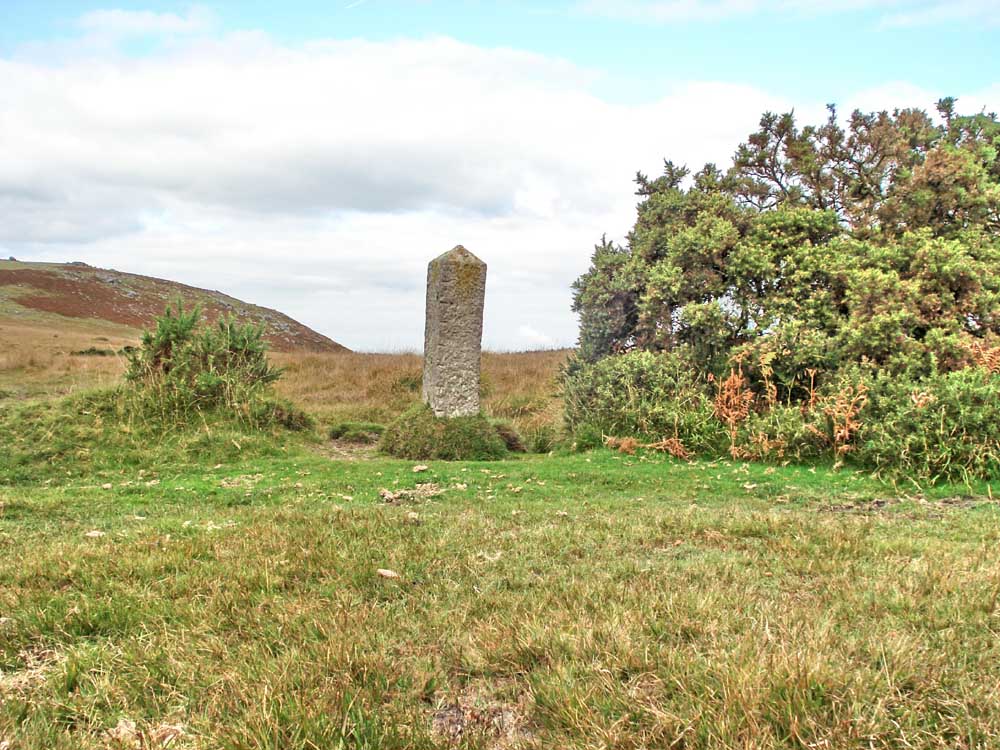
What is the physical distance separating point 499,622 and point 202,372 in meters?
10.8

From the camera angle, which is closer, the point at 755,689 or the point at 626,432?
the point at 755,689

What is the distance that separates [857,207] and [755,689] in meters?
12.3

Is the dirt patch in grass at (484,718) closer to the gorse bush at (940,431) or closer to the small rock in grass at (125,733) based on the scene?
the small rock in grass at (125,733)

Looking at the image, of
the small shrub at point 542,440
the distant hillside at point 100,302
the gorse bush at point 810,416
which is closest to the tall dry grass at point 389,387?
the small shrub at point 542,440

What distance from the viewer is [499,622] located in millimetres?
3285

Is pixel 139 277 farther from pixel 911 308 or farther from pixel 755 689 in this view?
pixel 755 689

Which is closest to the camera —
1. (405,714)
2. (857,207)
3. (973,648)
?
(405,714)

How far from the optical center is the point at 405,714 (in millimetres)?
2508

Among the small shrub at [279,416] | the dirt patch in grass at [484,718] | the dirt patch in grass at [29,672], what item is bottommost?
the dirt patch in grass at [29,672]

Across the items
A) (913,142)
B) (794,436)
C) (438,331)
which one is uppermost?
(913,142)

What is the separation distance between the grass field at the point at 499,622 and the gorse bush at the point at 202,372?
483 cm

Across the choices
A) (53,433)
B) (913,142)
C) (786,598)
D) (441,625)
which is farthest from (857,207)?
(53,433)

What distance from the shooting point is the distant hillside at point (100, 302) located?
43.8m

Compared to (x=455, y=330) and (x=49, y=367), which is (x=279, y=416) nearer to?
(x=455, y=330)
